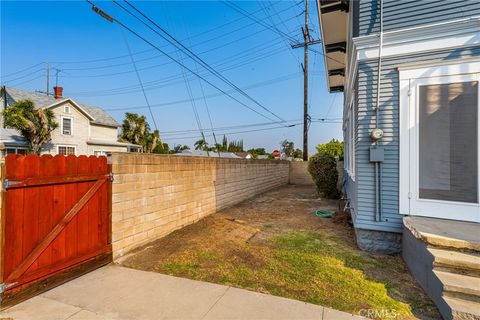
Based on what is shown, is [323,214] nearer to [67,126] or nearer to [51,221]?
[51,221]

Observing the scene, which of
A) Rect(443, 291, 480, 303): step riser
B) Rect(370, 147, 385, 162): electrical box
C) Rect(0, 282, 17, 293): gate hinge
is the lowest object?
Rect(443, 291, 480, 303): step riser

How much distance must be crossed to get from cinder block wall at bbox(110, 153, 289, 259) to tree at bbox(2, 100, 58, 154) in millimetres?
16002

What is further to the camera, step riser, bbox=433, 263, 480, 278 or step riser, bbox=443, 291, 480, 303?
step riser, bbox=433, 263, 480, 278

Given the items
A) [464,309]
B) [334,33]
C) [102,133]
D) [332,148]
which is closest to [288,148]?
[332,148]

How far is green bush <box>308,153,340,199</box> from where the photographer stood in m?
9.79

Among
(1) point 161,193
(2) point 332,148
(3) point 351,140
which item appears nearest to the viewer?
(1) point 161,193

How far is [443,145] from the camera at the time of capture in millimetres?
3877

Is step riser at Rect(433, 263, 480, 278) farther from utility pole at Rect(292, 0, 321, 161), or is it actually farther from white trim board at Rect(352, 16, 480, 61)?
utility pole at Rect(292, 0, 321, 161)

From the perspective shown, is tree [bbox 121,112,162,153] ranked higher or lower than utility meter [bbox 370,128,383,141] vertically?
higher

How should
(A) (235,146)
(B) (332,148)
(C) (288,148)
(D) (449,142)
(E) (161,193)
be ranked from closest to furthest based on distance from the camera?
(D) (449,142)
(E) (161,193)
(B) (332,148)
(A) (235,146)
(C) (288,148)

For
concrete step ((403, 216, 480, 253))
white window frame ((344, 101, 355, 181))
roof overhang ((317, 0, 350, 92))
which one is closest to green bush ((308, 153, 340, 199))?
white window frame ((344, 101, 355, 181))

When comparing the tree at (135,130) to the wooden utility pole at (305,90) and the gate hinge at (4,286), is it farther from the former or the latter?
the gate hinge at (4,286)

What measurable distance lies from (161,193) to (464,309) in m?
4.48

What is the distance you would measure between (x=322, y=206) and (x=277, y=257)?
16.1 feet
